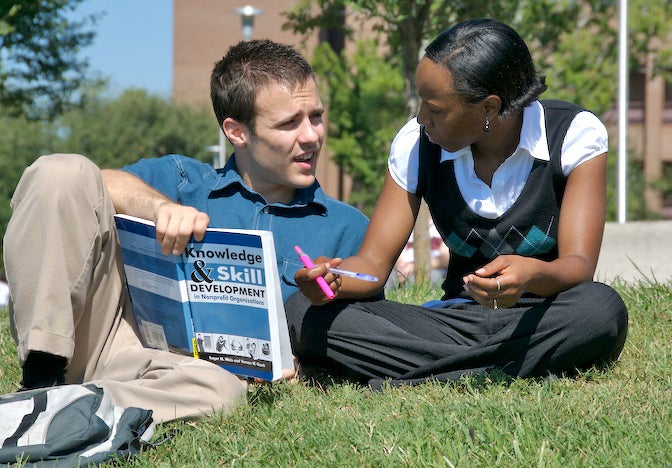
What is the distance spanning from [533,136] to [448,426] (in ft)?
4.27

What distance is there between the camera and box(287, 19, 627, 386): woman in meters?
3.52

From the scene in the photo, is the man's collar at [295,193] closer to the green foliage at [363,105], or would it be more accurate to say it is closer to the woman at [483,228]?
the woman at [483,228]

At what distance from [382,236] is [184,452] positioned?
4.23ft

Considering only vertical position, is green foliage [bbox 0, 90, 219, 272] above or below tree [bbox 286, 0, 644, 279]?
below

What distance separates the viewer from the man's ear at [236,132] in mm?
4113

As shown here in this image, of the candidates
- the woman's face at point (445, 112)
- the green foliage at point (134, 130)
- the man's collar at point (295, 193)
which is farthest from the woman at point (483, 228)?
the green foliage at point (134, 130)

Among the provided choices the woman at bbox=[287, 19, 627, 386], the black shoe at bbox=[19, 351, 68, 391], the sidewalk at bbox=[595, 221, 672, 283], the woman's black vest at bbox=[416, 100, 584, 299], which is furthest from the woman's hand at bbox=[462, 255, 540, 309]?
the sidewalk at bbox=[595, 221, 672, 283]

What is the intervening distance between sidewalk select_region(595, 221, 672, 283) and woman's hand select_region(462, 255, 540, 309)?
4.85m

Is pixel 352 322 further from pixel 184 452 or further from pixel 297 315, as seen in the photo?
pixel 184 452

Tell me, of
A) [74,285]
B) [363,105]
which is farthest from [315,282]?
[363,105]

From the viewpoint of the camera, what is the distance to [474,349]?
11.7ft

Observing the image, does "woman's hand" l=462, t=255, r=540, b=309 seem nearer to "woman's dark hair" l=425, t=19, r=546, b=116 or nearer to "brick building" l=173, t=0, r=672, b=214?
"woman's dark hair" l=425, t=19, r=546, b=116

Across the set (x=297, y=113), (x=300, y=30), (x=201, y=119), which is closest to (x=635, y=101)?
(x=201, y=119)

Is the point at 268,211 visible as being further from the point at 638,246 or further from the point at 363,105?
Answer: the point at 363,105
